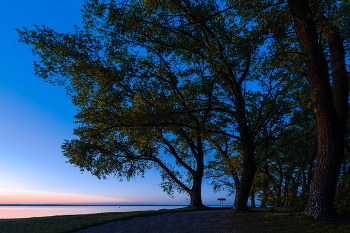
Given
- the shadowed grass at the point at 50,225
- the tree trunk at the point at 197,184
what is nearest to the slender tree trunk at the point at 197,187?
the tree trunk at the point at 197,184

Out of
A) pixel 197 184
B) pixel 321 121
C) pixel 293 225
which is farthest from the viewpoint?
pixel 197 184

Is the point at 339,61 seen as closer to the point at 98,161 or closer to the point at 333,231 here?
the point at 333,231

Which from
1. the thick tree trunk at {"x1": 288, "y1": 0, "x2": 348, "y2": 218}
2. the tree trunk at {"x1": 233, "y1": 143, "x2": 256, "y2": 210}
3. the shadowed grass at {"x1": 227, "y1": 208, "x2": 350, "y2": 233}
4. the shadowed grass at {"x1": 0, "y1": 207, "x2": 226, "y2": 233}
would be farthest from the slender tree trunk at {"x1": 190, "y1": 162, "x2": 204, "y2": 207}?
the thick tree trunk at {"x1": 288, "y1": 0, "x2": 348, "y2": 218}

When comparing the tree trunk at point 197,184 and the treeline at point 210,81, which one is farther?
the tree trunk at point 197,184

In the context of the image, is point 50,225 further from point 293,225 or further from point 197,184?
point 197,184

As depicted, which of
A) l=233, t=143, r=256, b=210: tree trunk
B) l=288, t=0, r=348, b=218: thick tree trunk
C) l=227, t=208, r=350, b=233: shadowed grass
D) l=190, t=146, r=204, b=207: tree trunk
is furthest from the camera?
l=190, t=146, r=204, b=207: tree trunk

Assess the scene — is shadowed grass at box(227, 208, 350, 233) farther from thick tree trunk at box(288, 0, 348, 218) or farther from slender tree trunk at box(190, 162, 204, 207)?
slender tree trunk at box(190, 162, 204, 207)

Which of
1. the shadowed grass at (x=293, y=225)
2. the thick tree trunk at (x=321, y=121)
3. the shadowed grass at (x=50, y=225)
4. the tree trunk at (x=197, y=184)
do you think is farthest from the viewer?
the tree trunk at (x=197, y=184)

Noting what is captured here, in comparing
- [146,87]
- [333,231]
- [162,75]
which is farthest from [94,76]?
[333,231]

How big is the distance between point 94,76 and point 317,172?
37.6 ft

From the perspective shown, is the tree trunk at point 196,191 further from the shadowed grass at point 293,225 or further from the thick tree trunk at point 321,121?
the thick tree trunk at point 321,121

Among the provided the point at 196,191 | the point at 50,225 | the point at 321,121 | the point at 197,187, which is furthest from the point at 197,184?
the point at 321,121

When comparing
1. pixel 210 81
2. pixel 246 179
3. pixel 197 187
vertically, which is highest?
pixel 210 81

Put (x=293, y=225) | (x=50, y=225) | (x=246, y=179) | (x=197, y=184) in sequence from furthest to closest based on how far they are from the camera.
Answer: (x=197, y=184)
(x=246, y=179)
(x=50, y=225)
(x=293, y=225)
